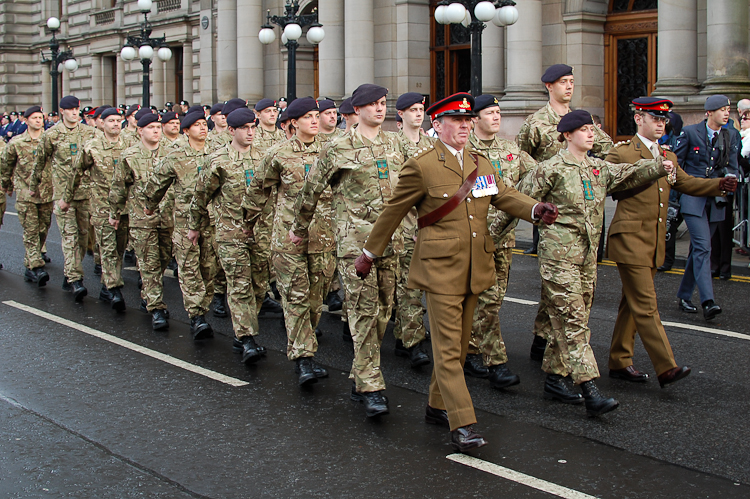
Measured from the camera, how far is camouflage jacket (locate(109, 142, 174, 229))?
963cm

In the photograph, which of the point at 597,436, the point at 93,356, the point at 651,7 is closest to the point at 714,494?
the point at 597,436

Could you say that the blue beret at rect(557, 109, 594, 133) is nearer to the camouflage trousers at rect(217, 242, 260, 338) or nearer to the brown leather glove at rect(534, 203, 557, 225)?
the brown leather glove at rect(534, 203, 557, 225)

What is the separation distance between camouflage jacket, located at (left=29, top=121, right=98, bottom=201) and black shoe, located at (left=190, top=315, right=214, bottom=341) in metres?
3.82

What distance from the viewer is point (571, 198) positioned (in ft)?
20.9

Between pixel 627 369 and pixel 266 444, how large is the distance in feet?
9.13

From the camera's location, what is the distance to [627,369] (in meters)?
6.96

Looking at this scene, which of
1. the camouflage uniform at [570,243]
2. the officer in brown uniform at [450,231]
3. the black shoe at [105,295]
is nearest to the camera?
the officer in brown uniform at [450,231]

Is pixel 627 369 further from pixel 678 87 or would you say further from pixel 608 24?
pixel 608 24

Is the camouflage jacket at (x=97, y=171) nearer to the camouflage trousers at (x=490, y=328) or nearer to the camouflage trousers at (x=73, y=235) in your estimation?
the camouflage trousers at (x=73, y=235)

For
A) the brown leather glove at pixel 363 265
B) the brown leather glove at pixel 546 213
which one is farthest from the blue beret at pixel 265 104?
the brown leather glove at pixel 546 213

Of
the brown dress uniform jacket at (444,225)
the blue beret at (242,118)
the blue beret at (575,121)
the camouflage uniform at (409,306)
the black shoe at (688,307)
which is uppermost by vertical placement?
the blue beret at (242,118)

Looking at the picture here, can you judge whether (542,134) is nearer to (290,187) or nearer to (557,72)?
(557,72)

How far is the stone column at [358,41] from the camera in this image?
2628cm

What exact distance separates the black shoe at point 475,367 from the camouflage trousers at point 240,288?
179 centimetres
